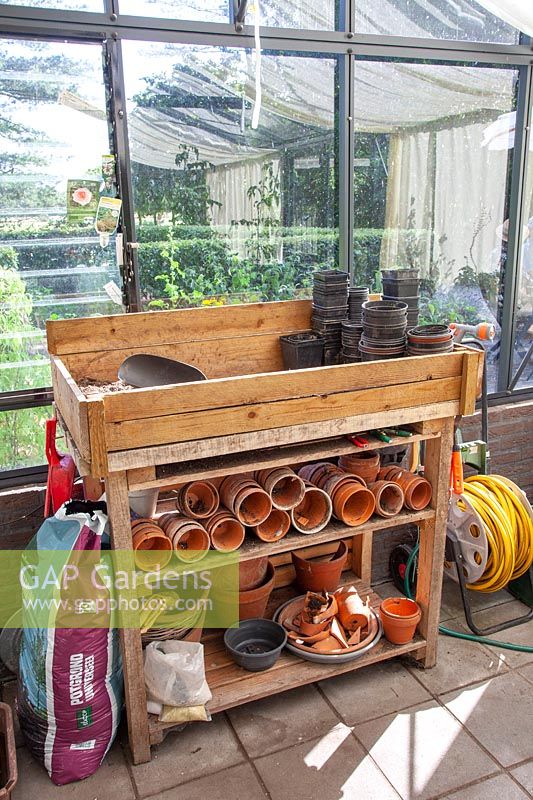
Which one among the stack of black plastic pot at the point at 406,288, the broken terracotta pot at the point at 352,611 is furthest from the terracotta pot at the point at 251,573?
the stack of black plastic pot at the point at 406,288

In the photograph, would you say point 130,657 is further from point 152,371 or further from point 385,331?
point 385,331

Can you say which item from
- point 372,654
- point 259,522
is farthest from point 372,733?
point 259,522

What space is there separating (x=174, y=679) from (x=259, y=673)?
0.36 m

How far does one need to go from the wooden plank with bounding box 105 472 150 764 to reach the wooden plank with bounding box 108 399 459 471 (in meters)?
0.09

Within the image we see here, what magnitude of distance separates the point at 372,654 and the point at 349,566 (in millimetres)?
613

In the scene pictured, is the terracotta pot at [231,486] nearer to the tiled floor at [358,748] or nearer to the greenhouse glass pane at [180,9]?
the tiled floor at [358,748]

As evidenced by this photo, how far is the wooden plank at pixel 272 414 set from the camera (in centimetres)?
198

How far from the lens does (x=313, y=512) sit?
8.00 feet

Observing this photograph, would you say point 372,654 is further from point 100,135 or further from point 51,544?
point 100,135

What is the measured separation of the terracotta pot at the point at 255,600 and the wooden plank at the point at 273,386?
0.90 metres

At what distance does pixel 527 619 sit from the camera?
305 centimetres

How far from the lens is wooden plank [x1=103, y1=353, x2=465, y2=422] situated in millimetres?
1961

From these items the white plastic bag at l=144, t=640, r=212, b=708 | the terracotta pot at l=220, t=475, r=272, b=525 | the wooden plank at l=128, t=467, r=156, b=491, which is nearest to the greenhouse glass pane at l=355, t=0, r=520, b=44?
the terracotta pot at l=220, t=475, r=272, b=525

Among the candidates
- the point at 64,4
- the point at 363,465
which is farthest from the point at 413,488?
the point at 64,4
